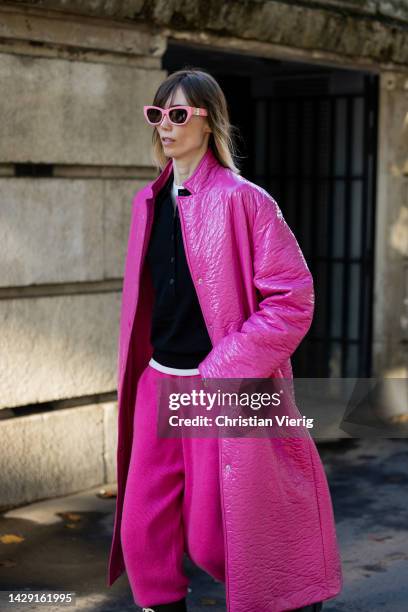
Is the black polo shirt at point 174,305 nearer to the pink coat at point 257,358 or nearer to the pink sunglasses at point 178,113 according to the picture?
the pink coat at point 257,358

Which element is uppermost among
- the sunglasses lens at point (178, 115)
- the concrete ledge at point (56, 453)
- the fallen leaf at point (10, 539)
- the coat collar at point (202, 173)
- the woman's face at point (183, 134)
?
the sunglasses lens at point (178, 115)

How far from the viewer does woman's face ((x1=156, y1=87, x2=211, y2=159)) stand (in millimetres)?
3660

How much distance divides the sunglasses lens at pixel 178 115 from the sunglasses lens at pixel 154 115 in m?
0.04

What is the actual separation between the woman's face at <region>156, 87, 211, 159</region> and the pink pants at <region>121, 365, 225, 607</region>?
751 mm

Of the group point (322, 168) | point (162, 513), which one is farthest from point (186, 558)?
point (322, 168)

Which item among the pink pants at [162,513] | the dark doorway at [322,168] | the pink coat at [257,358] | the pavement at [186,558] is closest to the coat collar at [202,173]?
the pink coat at [257,358]

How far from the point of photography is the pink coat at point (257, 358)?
349 centimetres

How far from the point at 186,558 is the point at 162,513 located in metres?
1.56

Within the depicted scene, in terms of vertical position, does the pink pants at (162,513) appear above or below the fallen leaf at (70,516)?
above

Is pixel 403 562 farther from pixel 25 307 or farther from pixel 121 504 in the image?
pixel 25 307

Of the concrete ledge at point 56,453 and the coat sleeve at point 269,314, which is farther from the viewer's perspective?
the concrete ledge at point 56,453

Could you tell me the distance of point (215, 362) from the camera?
350 centimetres

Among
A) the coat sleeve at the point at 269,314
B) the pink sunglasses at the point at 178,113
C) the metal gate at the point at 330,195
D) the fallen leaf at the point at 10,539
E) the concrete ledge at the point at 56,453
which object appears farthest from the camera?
the metal gate at the point at 330,195

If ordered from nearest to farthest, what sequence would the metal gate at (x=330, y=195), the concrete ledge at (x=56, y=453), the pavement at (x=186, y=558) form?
the pavement at (x=186, y=558) < the concrete ledge at (x=56, y=453) < the metal gate at (x=330, y=195)
